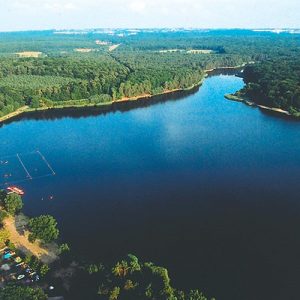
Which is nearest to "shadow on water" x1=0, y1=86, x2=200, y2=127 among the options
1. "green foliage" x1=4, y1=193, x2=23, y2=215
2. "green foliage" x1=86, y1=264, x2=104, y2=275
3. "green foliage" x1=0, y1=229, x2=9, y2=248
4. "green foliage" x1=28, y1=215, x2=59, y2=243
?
"green foliage" x1=4, y1=193, x2=23, y2=215

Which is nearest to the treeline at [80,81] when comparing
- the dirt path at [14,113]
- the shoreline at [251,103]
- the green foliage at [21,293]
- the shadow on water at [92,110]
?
the dirt path at [14,113]

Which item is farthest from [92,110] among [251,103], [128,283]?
[128,283]

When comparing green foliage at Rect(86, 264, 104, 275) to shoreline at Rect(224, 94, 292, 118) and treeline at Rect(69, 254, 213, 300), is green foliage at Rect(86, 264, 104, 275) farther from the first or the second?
shoreline at Rect(224, 94, 292, 118)

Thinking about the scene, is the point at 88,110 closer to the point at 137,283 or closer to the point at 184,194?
the point at 184,194

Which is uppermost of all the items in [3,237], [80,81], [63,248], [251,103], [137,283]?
[137,283]

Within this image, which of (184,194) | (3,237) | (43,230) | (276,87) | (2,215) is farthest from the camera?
(276,87)

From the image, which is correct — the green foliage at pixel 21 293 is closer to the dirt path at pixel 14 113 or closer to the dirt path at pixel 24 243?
the dirt path at pixel 24 243
